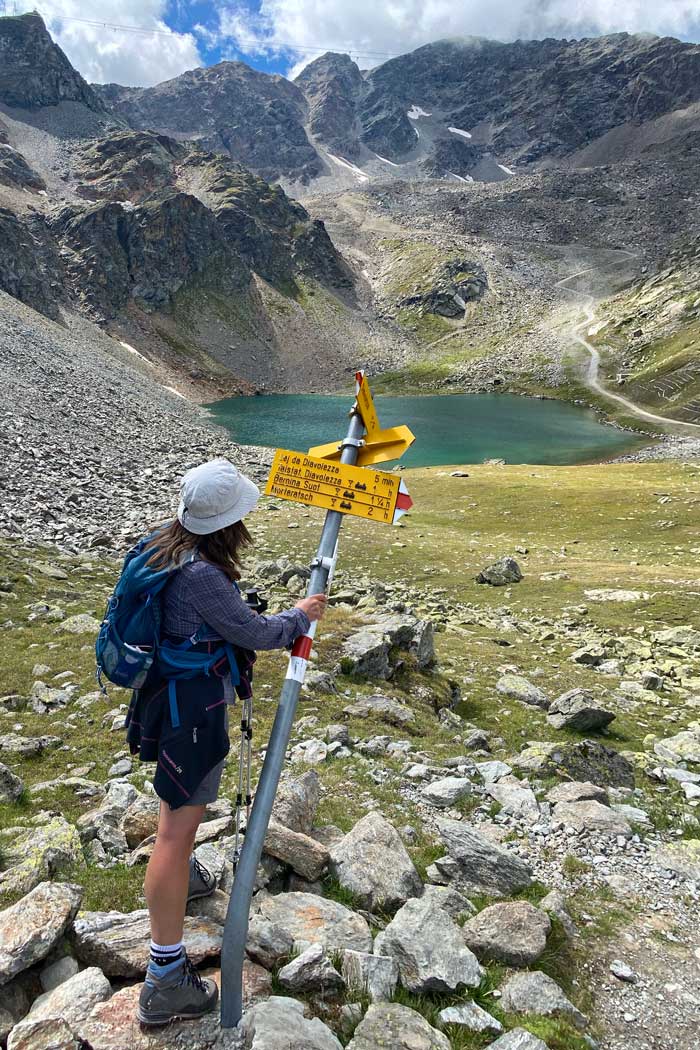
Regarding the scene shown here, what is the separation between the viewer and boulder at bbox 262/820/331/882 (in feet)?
18.9

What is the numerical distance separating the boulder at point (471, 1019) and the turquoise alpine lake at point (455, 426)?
64.2 metres

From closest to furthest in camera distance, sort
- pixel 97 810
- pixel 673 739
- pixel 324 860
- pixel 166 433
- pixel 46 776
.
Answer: pixel 324 860 → pixel 97 810 → pixel 46 776 → pixel 673 739 → pixel 166 433

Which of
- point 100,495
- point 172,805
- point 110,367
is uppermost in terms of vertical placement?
point 110,367

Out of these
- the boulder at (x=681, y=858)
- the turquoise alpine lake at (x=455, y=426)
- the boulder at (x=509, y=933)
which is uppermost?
the turquoise alpine lake at (x=455, y=426)

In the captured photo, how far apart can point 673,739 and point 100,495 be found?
92.5ft

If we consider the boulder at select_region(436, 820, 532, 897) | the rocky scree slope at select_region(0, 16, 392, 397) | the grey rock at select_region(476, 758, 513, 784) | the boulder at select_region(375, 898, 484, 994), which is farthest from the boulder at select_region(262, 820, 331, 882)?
the rocky scree slope at select_region(0, 16, 392, 397)

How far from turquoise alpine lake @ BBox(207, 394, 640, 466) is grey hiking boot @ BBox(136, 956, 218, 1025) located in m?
64.9

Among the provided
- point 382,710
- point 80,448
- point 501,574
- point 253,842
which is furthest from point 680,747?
point 80,448

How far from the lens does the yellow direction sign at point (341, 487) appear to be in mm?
4727

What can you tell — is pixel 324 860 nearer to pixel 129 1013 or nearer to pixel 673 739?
pixel 129 1013

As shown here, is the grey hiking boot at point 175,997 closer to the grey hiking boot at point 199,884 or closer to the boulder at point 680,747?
the grey hiking boot at point 199,884

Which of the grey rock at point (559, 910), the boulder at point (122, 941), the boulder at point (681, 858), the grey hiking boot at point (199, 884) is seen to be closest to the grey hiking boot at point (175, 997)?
the boulder at point (122, 941)

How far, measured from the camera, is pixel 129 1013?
12.3ft

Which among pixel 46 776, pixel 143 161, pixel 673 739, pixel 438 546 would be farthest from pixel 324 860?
pixel 143 161
